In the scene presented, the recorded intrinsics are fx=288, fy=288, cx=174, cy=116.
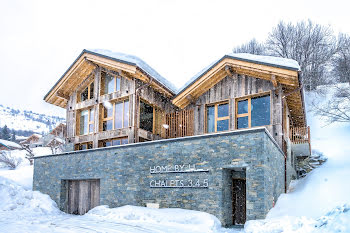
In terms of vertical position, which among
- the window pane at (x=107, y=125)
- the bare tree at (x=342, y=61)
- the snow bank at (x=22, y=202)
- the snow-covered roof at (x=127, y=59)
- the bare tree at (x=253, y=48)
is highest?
the bare tree at (x=253, y=48)

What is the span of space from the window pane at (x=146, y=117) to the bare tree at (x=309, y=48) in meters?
20.4

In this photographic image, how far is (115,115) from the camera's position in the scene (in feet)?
51.5

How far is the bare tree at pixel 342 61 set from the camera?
2559 cm

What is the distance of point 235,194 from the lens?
34.6ft

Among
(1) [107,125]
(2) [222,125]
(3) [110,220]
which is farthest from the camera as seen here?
(1) [107,125]

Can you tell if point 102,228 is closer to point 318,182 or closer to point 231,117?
point 231,117

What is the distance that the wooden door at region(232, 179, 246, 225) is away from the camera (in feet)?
34.2

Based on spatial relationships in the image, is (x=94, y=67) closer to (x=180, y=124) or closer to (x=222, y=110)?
(x=180, y=124)

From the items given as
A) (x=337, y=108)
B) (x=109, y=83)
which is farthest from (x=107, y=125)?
(x=337, y=108)

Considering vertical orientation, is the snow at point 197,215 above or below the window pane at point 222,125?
below

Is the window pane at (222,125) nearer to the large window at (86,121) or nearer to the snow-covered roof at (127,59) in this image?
the snow-covered roof at (127,59)

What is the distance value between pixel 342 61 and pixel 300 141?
14.6 meters

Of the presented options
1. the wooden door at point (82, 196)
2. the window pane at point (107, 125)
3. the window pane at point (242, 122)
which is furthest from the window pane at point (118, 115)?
the window pane at point (242, 122)

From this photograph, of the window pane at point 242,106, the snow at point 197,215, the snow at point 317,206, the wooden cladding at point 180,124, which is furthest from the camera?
the wooden cladding at point 180,124
